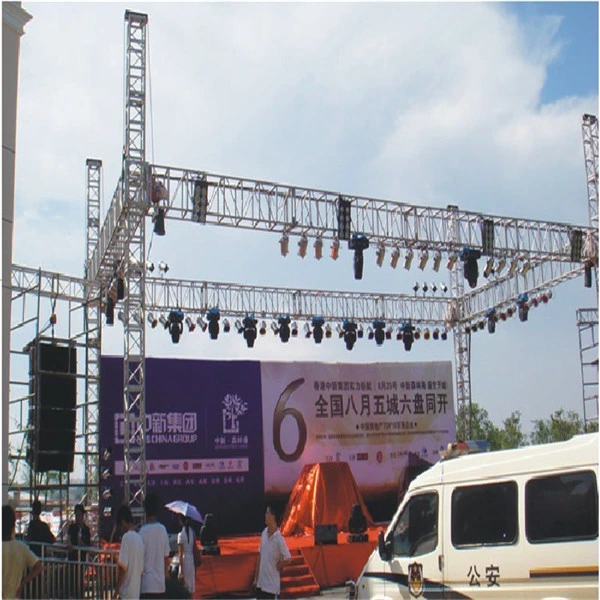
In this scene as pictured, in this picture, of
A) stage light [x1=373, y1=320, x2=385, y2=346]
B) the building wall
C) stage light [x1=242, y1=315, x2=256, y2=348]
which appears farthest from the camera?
stage light [x1=373, y1=320, x2=385, y2=346]

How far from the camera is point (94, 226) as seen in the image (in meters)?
21.1

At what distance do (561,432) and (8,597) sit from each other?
1187 inches

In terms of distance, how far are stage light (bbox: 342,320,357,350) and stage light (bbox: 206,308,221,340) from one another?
403cm

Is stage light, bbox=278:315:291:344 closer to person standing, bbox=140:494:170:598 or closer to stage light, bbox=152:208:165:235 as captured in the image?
stage light, bbox=152:208:165:235

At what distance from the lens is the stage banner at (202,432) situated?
21188 millimetres

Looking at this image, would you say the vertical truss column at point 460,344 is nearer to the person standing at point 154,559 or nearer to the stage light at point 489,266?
the stage light at point 489,266

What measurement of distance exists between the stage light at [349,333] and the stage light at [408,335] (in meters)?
1.78

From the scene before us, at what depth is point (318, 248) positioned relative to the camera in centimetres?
1736

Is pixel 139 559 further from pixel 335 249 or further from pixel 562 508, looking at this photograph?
pixel 335 249

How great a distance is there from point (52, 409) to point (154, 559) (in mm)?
6634

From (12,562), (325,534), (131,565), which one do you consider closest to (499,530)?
(131,565)

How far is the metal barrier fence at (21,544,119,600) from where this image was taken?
28.3 feet

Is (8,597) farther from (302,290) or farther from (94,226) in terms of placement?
(302,290)

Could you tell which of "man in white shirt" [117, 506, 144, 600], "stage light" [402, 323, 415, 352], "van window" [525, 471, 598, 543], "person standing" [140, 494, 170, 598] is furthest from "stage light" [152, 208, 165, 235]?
"stage light" [402, 323, 415, 352]
